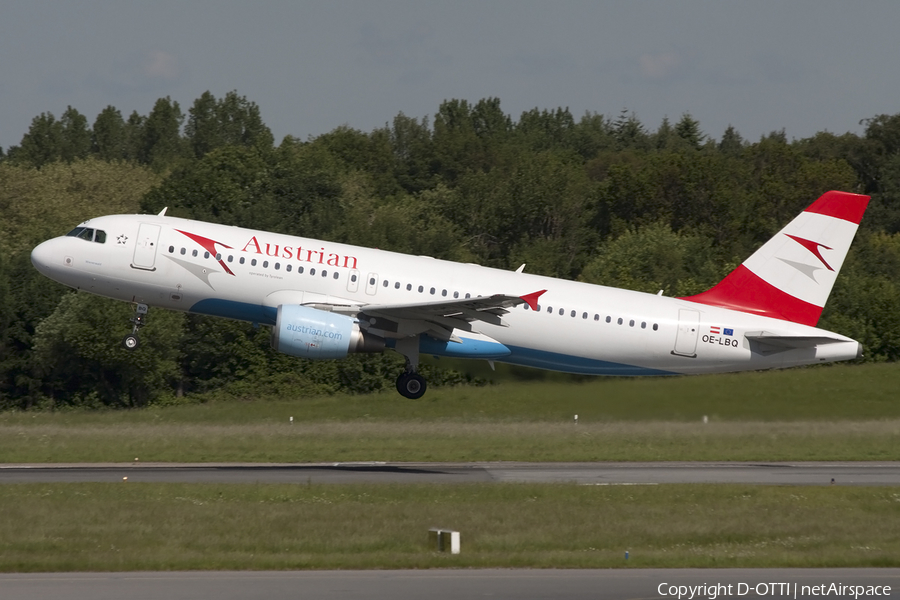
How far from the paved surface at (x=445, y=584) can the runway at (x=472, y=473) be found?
965 centimetres

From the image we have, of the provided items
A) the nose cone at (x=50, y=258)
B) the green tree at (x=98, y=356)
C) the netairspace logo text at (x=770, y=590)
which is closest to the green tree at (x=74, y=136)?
the green tree at (x=98, y=356)

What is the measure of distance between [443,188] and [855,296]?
46311 mm

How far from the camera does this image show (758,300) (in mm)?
→ 34844

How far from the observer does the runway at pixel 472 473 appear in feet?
93.9

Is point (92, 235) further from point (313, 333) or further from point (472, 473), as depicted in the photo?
point (472, 473)

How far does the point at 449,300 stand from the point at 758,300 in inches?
Answer: 381

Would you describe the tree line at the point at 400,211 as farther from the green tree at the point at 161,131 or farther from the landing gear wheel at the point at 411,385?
the landing gear wheel at the point at 411,385

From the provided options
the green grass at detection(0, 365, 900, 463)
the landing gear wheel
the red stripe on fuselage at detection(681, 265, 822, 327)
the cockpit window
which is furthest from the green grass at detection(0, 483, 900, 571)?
the cockpit window

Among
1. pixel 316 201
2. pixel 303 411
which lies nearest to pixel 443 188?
pixel 316 201

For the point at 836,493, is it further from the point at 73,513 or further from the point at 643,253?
the point at 643,253

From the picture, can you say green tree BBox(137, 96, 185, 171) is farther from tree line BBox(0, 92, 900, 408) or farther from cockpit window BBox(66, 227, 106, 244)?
cockpit window BBox(66, 227, 106, 244)

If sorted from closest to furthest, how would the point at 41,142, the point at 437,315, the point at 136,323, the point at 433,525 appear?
the point at 433,525, the point at 437,315, the point at 136,323, the point at 41,142

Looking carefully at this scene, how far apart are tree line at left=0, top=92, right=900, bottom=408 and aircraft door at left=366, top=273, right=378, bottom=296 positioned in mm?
18686

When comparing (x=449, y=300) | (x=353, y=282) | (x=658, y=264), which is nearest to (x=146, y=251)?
(x=353, y=282)
